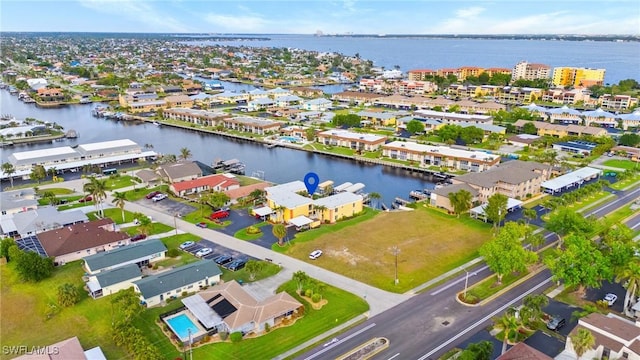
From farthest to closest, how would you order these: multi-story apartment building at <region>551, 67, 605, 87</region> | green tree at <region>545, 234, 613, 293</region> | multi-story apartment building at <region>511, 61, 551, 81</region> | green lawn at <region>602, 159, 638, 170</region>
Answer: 1. multi-story apartment building at <region>511, 61, 551, 81</region>
2. multi-story apartment building at <region>551, 67, 605, 87</region>
3. green lawn at <region>602, 159, 638, 170</region>
4. green tree at <region>545, 234, 613, 293</region>

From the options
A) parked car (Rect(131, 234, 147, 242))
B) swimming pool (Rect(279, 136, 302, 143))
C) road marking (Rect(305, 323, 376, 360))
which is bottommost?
road marking (Rect(305, 323, 376, 360))

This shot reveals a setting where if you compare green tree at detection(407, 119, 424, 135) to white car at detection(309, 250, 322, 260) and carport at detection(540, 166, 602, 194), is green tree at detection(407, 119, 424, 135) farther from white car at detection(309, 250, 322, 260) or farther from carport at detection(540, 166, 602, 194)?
white car at detection(309, 250, 322, 260)

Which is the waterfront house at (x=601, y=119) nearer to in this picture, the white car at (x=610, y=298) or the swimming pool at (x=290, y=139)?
the swimming pool at (x=290, y=139)

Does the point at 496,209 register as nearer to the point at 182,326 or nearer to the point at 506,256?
the point at 506,256

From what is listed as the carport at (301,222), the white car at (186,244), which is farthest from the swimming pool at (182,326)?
the carport at (301,222)

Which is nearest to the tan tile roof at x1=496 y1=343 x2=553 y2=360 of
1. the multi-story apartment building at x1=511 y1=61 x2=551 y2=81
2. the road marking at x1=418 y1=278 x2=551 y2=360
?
the road marking at x1=418 y1=278 x2=551 y2=360

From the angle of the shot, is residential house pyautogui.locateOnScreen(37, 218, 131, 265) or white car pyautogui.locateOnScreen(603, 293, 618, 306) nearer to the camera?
white car pyautogui.locateOnScreen(603, 293, 618, 306)

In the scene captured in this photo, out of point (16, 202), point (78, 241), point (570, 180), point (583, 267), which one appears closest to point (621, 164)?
point (570, 180)
